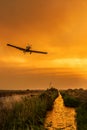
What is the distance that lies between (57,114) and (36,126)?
10507 millimetres

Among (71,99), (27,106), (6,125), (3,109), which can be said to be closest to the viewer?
(6,125)

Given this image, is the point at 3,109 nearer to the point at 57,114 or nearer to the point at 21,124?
the point at 21,124

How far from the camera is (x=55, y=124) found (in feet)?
106

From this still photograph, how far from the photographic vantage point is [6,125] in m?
25.6

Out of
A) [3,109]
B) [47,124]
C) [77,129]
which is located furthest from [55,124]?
[3,109]

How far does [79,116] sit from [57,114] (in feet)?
11.9

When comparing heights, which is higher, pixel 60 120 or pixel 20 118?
pixel 60 120

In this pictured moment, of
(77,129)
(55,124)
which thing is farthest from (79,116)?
(77,129)

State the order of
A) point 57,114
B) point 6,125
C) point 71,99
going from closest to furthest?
point 6,125 → point 57,114 → point 71,99

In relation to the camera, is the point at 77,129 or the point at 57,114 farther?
the point at 57,114

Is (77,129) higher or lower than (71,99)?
lower

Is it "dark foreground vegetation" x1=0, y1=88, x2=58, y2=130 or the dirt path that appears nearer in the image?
"dark foreground vegetation" x1=0, y1=88, x2=58, y2=130

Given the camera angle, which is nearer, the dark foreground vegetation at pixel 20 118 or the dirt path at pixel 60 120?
the dark foreground vegetation at pixel 20 118

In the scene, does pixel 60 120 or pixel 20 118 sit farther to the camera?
pixel 60 120
